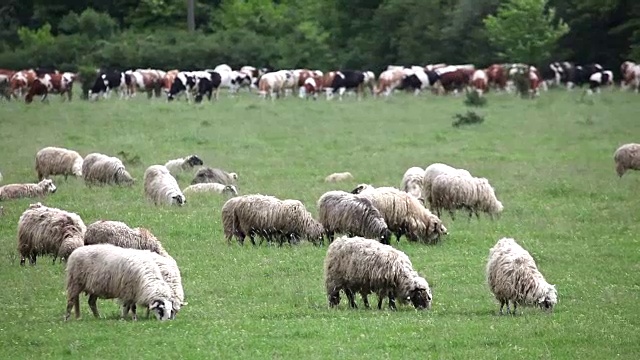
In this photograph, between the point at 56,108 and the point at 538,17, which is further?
the point at 538,17

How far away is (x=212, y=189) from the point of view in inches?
874

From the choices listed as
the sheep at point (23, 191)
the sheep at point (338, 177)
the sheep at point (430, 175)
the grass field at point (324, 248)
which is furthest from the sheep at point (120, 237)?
the sheep at point (338, 177)

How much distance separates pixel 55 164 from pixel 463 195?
865 centimetres

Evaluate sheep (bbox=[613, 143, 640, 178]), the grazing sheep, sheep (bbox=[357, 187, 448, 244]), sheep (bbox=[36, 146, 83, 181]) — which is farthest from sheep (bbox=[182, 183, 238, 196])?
sheep (bbox=[613, 143, 640, 178])

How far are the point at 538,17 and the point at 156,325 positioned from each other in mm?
47587

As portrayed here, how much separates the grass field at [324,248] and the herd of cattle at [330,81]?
11.4m

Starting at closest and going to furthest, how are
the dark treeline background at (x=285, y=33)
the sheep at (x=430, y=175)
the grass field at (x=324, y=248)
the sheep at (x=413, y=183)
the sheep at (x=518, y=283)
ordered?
the grass field at (x=324, y=248)
the sheep at (x=518, y=283)
the sheep at (x=430, y=175)
the sheep at (x=413, y=183)
the dark treeline background at (x=285, y=33)

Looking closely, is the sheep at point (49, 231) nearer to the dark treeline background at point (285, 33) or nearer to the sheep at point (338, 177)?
the sheep at point (338, 177)

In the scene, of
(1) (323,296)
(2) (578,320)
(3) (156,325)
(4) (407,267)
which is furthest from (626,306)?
(3) (156,325)

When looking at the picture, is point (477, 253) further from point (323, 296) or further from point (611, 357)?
point (611, 357)

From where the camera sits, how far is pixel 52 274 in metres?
15.1

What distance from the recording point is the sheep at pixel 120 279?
12.1 meters

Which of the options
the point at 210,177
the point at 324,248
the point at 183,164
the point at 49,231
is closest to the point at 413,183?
the point at 324,248

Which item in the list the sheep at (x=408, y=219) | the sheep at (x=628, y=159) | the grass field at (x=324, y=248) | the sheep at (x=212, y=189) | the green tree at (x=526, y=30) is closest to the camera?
the grass field at (x=324, y=248)
